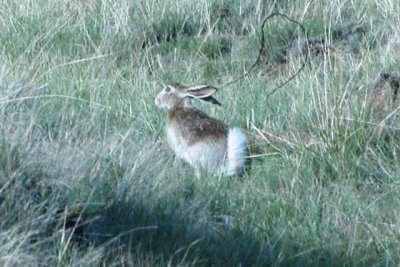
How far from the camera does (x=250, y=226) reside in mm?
6547

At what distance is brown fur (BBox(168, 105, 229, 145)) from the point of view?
24.9 ft

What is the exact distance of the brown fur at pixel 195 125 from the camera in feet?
24.9

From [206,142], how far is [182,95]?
1.78ft

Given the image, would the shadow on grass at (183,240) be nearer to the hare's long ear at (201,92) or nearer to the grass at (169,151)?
the grass at (169,151)

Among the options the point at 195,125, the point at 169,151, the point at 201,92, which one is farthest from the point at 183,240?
the point at 201,92

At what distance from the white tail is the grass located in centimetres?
12

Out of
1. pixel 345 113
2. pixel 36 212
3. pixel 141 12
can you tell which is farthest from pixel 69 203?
pixel 141 12

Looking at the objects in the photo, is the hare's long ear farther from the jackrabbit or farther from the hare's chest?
the hare's chest

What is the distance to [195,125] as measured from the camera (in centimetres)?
770

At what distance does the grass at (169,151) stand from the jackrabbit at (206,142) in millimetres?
137

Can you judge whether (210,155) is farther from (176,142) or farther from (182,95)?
(182,95)

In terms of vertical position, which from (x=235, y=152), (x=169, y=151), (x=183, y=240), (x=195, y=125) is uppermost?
(x=183, y=240)

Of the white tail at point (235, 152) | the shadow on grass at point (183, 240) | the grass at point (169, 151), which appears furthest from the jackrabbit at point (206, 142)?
the shadow on grass at point (183, 240)

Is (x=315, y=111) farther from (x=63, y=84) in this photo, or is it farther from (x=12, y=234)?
(x=12, y=234)
